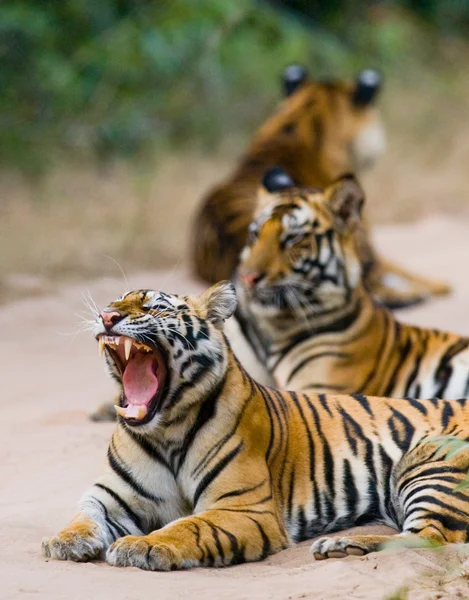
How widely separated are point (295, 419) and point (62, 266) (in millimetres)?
5333

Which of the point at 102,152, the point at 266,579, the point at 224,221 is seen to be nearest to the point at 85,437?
the point at 266,579

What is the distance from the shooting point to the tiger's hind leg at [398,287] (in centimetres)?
841

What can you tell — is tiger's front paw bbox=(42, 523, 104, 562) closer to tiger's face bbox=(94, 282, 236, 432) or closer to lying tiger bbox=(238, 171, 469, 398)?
tiger's face bbox=(94, 282, 236, 432)

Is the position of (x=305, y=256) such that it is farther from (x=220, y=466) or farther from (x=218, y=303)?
(x=220, y=466)

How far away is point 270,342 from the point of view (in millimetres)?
5863

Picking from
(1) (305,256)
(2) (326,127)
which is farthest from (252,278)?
(2) (326,127)

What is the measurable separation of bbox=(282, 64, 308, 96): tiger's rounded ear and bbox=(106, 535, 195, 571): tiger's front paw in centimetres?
658

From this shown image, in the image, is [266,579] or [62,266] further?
[62,266]

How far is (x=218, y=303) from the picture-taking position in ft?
13.8

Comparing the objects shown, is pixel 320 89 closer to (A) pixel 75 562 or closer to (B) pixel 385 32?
(B) pixel 385 32

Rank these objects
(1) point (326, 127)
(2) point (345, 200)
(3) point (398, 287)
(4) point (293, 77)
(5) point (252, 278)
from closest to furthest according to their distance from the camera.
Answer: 1. (5) point (252, 278)
2. (2) point (345, 200)
3. (3) point (398, 287)
4. (1) point (326, 127)
5. (4) point (293, 77)

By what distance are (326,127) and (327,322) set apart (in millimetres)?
4033

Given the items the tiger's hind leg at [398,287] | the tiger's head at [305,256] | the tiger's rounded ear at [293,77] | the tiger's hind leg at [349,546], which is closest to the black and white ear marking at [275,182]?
the tiger's head at [305,256]

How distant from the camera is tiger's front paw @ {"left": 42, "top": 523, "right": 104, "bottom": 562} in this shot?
12.6ft
